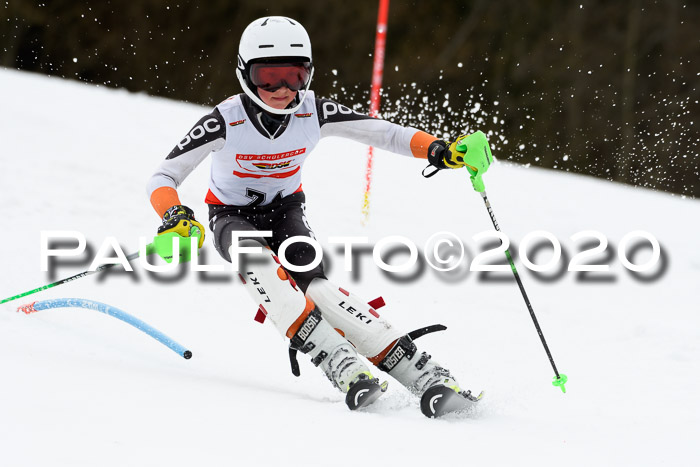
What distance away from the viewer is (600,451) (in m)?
2.62

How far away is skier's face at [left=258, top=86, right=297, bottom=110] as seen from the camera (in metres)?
3.29

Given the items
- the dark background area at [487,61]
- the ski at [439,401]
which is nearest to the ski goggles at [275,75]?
the ski at [439,401]

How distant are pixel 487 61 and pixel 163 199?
1715 centimetres

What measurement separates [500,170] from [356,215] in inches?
110

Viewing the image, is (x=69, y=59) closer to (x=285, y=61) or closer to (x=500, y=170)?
(x=500, y=170)

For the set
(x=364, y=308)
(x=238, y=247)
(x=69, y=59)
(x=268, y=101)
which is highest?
(x=69, y=59)

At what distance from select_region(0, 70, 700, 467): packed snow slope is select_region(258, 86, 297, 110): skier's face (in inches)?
46.9

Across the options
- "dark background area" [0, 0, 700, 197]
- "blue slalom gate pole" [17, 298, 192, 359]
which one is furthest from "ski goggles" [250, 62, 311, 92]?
"dark background area" [0, 0, 700, 197]

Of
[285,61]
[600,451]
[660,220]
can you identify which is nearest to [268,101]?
[285,61]

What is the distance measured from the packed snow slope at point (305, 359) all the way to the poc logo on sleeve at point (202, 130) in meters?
0.97

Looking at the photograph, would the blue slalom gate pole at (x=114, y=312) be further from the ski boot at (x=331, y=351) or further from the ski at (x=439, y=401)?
the ski at (x=439, y=401)

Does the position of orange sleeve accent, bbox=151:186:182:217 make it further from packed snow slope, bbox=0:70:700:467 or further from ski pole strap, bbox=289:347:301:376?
ski pole strap, bbox=289:347:301:376

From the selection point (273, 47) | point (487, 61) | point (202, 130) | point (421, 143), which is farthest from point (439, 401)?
point (487, 61)

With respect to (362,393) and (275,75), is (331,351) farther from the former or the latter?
(275,75)
